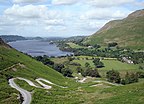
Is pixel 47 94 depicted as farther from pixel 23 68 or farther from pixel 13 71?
pixel 23 68

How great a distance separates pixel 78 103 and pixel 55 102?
6.44 metres

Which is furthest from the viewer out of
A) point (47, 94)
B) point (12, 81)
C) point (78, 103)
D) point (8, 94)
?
point (12, 81)

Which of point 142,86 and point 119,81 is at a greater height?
point 142,86

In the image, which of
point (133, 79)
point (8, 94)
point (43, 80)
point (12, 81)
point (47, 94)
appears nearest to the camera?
point (8, 94)

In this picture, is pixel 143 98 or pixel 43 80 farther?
pixel 43 80

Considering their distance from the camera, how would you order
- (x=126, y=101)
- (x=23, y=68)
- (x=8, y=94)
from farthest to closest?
(x=23, y=68)
(x=8, y=94)
(x=126, y=101)

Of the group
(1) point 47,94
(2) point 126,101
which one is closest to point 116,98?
(2) point 126,101

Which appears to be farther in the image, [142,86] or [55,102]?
[142,86]

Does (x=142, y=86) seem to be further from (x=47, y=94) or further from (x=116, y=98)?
(x=47, y=94)

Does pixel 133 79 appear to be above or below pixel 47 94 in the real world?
below

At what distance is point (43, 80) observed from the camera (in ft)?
431

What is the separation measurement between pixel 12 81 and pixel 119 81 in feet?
253

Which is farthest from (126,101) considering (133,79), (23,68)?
(133,79)

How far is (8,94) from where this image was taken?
79500 millimetres
